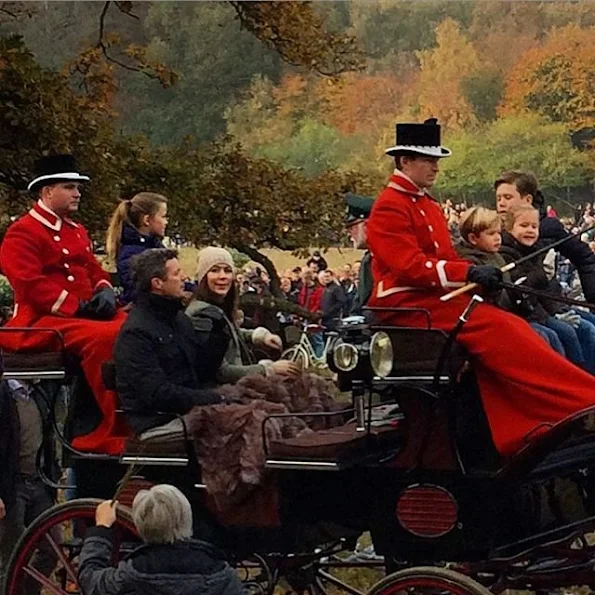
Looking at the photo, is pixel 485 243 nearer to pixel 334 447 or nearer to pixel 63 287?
pixel 334 447

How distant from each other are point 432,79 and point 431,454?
1058 centimetres

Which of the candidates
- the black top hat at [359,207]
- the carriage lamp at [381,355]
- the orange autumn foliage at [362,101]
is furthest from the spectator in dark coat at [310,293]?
the carriage lamp at [381,355]

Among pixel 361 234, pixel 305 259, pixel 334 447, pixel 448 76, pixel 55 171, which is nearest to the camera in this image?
pixel 334 447

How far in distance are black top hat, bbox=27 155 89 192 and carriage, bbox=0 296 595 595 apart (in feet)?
3.63

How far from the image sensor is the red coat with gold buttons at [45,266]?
5.63 m

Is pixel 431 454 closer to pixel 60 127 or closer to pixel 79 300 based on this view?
pixel 79 300

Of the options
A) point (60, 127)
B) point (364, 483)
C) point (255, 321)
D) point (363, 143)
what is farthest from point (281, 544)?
point (363, 143)

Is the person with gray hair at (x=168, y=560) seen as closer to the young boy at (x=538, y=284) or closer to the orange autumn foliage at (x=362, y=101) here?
the young boy at (x=538, y=284)

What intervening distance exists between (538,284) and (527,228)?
0.66 ft

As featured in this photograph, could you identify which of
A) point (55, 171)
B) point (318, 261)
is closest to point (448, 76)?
point (318, 261)

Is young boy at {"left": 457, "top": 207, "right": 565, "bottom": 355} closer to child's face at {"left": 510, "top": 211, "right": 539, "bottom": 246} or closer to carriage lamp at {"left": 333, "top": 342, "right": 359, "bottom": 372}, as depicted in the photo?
child's face at {"left": 510, "top": 211, "right": 539, "bottom": 246}

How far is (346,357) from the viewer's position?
4.64 meters

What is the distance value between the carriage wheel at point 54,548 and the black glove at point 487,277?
4.47 feet

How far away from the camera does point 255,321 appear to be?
14055mm
